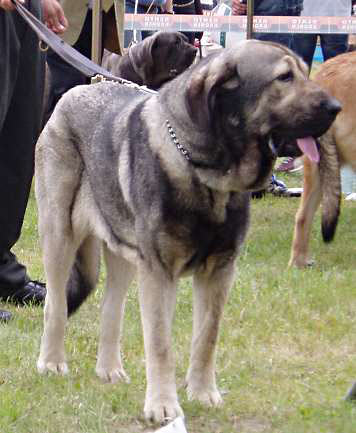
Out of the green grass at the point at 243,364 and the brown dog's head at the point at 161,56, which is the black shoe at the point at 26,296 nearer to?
the green grass at the point at 243,364

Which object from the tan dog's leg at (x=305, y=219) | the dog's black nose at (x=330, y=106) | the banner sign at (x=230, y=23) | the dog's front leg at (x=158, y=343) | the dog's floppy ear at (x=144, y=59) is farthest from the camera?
the banner sign at (x=230, y=23)

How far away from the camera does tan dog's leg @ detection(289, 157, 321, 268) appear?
6.54 meters

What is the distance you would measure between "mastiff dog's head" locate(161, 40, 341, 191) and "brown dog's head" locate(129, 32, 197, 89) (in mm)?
4325

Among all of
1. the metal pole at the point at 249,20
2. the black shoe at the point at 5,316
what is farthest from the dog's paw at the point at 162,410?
the metal pole at the point at 249,20

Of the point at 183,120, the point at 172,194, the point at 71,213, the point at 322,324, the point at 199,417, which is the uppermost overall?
the point at 183,120

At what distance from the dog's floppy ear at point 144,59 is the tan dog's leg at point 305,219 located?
192cm

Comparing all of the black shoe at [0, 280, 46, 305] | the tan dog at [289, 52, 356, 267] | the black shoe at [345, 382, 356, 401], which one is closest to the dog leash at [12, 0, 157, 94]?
the black shoe at [0, 280, 46, 305]

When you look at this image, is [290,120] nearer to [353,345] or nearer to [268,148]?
[268,148]

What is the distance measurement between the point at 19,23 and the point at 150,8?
5.45 m

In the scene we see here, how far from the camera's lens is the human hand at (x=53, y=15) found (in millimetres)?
5086

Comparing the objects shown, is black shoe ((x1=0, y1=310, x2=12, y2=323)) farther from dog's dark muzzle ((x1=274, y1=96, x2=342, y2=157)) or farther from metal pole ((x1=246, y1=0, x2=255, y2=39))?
metal pole ((x1=246, y1=0, x2=255, y2=39))

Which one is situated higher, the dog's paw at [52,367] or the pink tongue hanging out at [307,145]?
the pink tongue hanging out at [307,145]

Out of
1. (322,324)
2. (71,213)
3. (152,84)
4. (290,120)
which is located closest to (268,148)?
(290,120)

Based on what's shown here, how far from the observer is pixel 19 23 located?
4875mm
